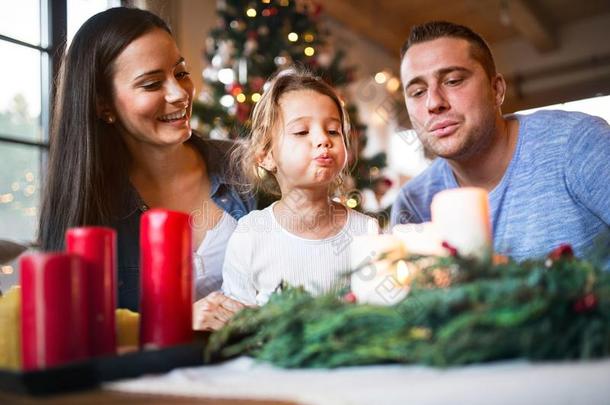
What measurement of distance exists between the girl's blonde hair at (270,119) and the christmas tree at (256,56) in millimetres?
1620

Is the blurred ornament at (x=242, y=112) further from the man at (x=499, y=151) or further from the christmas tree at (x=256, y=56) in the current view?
the man at (x=499, y=151)

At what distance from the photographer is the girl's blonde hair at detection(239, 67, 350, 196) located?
175 cm

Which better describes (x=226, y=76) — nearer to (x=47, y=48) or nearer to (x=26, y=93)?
(x=47, y=48)

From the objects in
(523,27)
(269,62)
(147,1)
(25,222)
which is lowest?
(25,222)

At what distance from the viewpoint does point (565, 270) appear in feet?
2.10

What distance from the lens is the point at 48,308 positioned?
0.58 meters

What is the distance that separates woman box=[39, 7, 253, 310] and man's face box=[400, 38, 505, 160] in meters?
0.65

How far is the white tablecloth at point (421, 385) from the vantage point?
49cm

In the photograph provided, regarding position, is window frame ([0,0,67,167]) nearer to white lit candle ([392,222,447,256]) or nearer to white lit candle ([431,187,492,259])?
white lit candle ([392,222,447,256])

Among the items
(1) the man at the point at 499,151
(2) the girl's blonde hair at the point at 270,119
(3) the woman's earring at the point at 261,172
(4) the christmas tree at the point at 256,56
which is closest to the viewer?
(1) the man at the point at 499,151

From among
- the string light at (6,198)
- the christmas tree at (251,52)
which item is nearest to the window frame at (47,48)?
the string light at (6,198)

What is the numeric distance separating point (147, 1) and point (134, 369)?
186 cm

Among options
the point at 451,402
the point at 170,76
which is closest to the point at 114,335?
the point at 451,402

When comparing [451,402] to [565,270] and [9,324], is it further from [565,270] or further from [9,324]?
[9,324]
